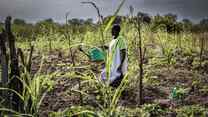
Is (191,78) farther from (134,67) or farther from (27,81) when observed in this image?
(27,81)

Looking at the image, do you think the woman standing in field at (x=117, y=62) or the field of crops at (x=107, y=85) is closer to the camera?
the field of crops at (x=107, y=85)

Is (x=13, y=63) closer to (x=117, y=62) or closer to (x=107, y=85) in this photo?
(x=107, y=85)

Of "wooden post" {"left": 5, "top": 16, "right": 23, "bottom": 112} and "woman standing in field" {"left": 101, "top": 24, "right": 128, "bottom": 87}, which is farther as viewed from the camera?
"woman standing in field" {"left": 101, "top": 24, "right": 128, "bottom": 87}

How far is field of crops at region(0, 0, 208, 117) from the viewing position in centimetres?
525

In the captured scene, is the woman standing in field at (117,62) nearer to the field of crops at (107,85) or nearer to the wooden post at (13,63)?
the field of crops at (107,85)

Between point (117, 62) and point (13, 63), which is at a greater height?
point (13, 63)

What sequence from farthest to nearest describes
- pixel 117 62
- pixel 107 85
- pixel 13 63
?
1. pixel 117 62
2. pixel 13 63
3. pixel 107 85

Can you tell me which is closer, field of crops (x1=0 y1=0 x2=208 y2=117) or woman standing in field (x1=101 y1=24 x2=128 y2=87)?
field of crops (x1=0 y1=0 x2=208 y2=117)

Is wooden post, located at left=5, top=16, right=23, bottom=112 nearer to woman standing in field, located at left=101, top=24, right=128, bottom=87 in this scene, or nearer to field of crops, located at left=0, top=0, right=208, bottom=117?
field of crops, located at left=0, top=0, right=208, bottom=117

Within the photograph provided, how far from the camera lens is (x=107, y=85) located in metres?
4.99

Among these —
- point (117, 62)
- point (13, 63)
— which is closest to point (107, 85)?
point (13, 63)

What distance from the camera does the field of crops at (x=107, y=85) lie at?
17.2 ft

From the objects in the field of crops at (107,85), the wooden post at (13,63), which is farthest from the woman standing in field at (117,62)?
the wooden post at (13,63)

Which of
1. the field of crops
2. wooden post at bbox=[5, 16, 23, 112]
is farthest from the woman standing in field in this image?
wooden post at bbox=[5, 16, 23, 112]
